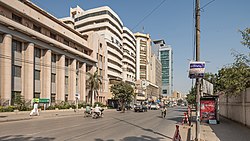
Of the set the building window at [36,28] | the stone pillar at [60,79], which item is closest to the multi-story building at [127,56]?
the stone pillar at [60,79]

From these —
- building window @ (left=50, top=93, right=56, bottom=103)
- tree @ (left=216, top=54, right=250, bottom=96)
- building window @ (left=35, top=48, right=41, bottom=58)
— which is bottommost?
building window @ (left=50, top=93, right=56, bottom=103)

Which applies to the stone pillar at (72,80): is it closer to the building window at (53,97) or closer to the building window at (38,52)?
the building window at (53,97)

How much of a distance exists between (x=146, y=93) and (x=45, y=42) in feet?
291

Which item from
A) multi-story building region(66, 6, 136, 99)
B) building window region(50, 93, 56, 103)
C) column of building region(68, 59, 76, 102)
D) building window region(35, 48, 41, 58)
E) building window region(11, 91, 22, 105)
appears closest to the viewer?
building window region(11, 91, 22, 105)

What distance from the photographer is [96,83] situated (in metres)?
61.8

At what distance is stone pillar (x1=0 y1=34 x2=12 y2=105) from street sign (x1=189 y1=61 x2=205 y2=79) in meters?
29.8

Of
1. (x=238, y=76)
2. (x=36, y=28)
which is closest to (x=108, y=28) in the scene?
(x=36, y=28)

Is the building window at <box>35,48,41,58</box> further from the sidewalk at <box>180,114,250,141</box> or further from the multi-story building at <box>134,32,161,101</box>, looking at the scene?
the multi-story building at <box>134,32,161,101</box>

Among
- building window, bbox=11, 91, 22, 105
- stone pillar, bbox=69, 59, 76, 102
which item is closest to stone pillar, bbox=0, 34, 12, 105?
building window, bbox=11, 91, 22, 105

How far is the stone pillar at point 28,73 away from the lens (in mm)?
40031

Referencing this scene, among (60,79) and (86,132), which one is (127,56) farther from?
(86,132)

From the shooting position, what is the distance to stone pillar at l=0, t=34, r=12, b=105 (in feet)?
113

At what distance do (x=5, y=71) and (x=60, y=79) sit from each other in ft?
57.0

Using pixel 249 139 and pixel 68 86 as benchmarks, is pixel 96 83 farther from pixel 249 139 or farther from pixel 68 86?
pixel 249 139
